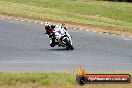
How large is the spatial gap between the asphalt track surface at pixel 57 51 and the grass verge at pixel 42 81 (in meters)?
2.50

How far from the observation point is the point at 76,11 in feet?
138

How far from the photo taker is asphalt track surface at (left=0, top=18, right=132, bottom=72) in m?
18.8

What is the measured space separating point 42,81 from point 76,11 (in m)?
28.6

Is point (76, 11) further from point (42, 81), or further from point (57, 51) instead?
point (42, 81)

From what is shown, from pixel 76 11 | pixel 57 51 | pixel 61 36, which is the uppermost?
pixel 61 36

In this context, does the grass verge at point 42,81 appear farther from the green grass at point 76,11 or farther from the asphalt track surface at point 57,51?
the green grass at point 76,11

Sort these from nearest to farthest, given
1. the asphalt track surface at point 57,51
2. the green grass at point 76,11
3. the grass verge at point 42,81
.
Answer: the grass verge at point 42,81, the asphalt track surface at point 57,51, the green grass at point 76,11

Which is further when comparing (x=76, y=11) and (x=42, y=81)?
(x=76, y=11)

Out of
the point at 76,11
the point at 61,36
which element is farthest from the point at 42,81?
the point at 76,11

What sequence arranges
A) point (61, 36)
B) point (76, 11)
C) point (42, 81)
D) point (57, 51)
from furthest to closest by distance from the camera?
point (76, 11) → point (57, 51) → point (61, 36) → point (42, 81)

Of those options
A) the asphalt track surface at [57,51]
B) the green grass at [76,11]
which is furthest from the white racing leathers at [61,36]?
the green grass at [76,11]

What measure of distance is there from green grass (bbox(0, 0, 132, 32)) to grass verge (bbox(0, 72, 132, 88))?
18.2m

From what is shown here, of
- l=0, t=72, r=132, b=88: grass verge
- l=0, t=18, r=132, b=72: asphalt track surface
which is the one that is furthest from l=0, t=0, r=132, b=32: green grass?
l=0, t=72, r=132, b=88: grass verge

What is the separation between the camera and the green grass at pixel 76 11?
119 ft
